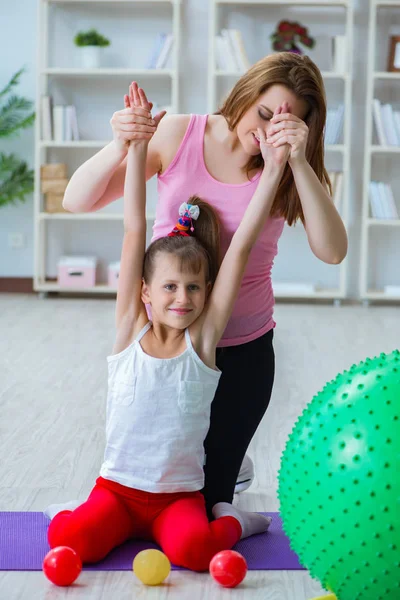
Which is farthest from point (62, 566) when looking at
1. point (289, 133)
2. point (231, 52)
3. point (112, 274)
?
point (231, 52)

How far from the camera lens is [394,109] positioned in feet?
18.9

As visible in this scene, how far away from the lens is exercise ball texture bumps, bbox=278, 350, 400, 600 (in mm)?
1328

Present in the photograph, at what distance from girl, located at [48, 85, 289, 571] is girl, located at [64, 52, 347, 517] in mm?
63

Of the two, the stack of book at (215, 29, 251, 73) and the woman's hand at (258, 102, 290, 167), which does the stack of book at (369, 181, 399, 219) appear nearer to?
the stack of book at (215, 29, 251, 73)

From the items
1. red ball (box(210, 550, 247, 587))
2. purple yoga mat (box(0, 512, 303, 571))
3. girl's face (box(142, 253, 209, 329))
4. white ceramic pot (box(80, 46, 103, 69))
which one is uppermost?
white ceramic pot (box(80, 46, 103, 69))

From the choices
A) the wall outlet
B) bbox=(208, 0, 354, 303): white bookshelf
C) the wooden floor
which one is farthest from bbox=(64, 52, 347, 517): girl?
the wall outlet

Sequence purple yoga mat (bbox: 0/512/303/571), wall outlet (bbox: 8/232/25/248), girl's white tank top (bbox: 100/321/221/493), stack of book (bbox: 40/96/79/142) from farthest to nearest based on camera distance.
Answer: wall outlet (bbox: 8/232/25/248) < stack of book (bbox: 40/96/79/142) < girl's white tank top (bbox: 100/321/221/493) < purple yoga mat (bbox: 0/512/303/571)

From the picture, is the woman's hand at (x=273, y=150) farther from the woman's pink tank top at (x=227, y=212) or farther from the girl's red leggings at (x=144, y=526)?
the girl's red leggings at (x=144, y=526)

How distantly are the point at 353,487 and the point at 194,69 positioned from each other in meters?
4.80

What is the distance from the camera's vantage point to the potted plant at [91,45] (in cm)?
557

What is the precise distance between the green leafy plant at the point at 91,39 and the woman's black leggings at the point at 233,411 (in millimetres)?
3986

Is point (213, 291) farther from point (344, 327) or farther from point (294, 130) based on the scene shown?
point (344, 327)

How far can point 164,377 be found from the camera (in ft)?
5.91

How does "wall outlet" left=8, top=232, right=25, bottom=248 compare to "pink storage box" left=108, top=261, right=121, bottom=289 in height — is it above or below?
above
